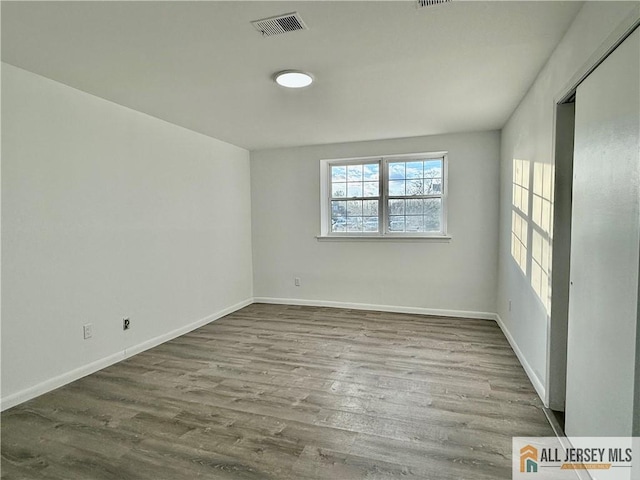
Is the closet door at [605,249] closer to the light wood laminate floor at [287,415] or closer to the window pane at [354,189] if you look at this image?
the light wood laminate floor at [287,415]

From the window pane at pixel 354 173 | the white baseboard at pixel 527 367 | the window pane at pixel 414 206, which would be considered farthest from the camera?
the window pane at pixel 354 173

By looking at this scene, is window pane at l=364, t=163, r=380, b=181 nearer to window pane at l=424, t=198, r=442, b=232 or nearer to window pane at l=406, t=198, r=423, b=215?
window pane at l=406, t=198, r=423, b=215

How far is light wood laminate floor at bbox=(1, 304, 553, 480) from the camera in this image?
184cm

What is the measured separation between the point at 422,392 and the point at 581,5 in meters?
2.56

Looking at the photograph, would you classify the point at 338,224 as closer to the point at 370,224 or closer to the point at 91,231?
the point at 370,224

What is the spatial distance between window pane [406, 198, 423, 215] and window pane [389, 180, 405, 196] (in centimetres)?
18

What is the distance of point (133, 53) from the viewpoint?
2256 millimetres

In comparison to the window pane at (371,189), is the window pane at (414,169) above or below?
above

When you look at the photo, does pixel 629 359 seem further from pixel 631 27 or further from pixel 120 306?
pixel 120 306

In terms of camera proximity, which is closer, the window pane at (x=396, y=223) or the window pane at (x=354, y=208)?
the window pane at (x=396, y=223)

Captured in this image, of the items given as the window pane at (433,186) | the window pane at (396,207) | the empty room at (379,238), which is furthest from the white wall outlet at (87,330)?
the window pane at (433,186)

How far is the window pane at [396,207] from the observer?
16.2 feet

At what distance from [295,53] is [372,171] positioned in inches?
115

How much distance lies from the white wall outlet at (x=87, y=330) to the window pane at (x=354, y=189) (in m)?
3.56
